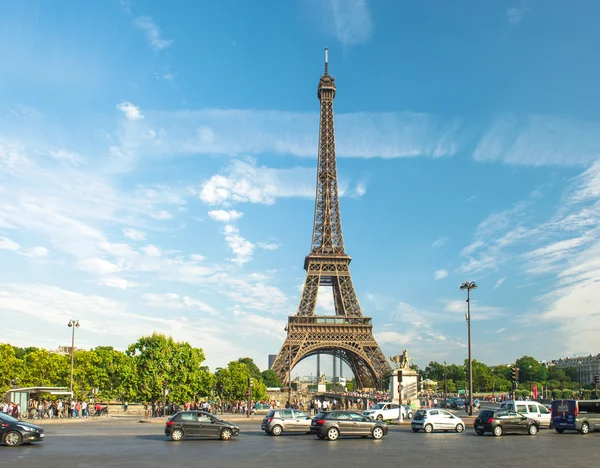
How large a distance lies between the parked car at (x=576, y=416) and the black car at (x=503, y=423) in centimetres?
207

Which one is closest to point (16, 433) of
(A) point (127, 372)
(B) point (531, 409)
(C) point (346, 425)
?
(C) point (346, 425)

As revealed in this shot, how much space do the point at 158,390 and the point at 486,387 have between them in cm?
11439

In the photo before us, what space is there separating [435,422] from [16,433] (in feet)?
76.1

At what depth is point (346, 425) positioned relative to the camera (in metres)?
31.6

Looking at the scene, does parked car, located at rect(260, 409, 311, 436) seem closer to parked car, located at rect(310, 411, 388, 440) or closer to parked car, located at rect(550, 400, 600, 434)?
parked car, located at rect(310, 411, 388, 440)

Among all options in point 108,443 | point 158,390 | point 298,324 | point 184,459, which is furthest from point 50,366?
point 184,459

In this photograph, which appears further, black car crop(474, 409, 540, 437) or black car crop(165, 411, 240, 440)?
black car crop(474, 409, 540, 437)

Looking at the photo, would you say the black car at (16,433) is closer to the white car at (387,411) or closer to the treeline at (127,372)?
the white car at (387,411)

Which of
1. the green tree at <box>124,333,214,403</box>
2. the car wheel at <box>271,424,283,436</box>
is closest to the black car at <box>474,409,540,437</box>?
the car wheel at <box>271,424,283,436</box>

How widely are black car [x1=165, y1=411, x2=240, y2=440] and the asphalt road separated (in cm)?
74

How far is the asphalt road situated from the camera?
2017 cm

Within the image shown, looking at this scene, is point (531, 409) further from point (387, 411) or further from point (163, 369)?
point (163, 369)

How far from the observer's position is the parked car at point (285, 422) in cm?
3362

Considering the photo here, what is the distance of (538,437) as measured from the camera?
31766mm
